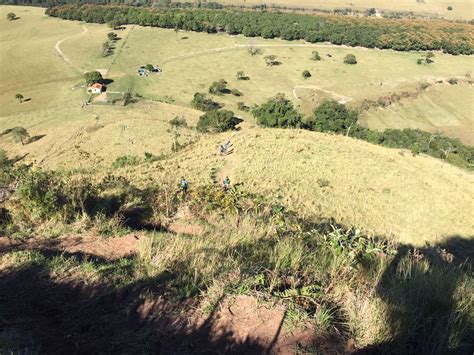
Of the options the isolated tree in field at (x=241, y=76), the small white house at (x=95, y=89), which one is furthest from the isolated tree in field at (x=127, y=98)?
the isolated tree in field at (x=241, y=76)

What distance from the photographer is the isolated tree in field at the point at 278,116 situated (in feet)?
219

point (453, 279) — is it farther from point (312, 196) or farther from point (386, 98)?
point (386, 98)

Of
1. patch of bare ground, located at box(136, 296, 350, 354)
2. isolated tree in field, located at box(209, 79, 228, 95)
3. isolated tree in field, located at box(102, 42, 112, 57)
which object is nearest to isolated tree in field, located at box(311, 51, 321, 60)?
isolated tree in field, located at box(209, 79, 228, 95)

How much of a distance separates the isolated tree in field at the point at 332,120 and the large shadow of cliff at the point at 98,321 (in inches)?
2535

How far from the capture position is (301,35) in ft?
451

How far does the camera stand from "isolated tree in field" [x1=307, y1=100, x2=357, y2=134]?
69938mm

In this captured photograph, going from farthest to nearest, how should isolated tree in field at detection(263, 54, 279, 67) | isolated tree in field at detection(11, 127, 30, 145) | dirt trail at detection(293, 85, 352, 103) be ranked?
isolated tree in field at detection(263, 54, 279, 67)
dirt trail at detection(293, 85, 352, 103)
isolated tree in field at detection(11, 127, 30, 145)

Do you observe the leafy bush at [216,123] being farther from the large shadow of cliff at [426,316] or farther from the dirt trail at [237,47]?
the large shadow of cliff at [426,316]

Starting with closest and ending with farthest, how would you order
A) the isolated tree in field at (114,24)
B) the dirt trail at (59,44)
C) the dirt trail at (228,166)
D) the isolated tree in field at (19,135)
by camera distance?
the dirt trail at (228,166) < the isolated tree in field at (19,135) < the dirt trail at (59,44) < the isolated tree in field at (114,24)

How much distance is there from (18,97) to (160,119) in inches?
1443

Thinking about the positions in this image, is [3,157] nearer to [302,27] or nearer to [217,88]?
[217,88]

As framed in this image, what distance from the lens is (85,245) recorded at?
9.95 meters

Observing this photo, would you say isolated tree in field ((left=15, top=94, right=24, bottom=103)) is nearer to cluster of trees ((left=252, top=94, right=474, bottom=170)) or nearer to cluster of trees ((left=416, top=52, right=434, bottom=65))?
cluster of trees ((left=252, top=94, right=474, bottom=170))

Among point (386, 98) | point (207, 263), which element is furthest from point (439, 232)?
point (386, 98)
